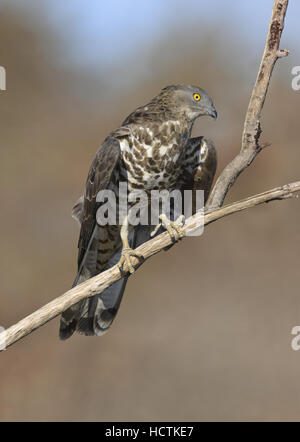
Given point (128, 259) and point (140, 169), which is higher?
point (140, 169)

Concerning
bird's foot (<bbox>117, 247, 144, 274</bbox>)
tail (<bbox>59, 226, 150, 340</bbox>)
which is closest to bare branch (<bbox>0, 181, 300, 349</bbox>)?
bird's foot (<bbox>117, 247, 144, 274</bbox>)

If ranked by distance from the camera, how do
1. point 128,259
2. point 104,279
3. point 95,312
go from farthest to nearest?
1. point 95,312
2. point 128,259
3. point 104,279

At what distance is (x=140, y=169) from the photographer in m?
3.59

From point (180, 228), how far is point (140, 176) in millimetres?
483

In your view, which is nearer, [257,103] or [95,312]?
[257,103]

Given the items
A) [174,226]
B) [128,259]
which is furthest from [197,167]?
[128,259]

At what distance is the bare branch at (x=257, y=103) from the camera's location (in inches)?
113

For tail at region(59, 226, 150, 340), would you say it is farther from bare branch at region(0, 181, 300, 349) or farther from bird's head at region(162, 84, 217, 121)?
bird's head at region(162, 84, 217, 121)

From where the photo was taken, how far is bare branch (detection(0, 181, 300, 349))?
2904mm

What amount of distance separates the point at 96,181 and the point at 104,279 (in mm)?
721

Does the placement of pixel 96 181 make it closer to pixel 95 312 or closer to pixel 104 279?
pixel 104 279

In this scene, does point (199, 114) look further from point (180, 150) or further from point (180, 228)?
point (180, 228)

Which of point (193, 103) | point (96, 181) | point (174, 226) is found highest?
point (193, 103)

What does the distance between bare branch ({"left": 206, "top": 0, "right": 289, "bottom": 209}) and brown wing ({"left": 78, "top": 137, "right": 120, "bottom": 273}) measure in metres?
0.76
